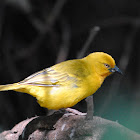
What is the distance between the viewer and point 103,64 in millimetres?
3135

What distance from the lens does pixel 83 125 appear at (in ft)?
7.82

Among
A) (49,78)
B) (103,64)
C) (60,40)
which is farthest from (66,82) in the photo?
(60,40)

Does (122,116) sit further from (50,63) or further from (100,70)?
(50,63)

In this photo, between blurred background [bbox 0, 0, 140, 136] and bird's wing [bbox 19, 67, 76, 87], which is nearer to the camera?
bird's wing [bbox 19, 67, 76, 87]

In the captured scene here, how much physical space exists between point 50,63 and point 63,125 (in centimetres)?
294

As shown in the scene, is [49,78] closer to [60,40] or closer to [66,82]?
[66,82]

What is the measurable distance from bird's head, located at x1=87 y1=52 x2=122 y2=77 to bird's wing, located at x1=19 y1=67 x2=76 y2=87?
0.33m

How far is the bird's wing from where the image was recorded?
9.62 ft

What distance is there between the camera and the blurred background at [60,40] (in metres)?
5.05

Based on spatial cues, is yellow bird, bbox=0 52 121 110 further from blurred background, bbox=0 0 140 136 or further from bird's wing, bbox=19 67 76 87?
blurred background, bbox=0 0 140 136

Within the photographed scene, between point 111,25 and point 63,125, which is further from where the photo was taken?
point 111,25

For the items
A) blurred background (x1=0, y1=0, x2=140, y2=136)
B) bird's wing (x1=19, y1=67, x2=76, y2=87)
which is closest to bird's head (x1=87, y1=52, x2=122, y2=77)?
bird's wing (x1=19, y1=67, x2=76, y2=87)

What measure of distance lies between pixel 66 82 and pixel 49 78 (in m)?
0.19

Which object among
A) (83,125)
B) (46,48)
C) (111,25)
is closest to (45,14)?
(46,48)
